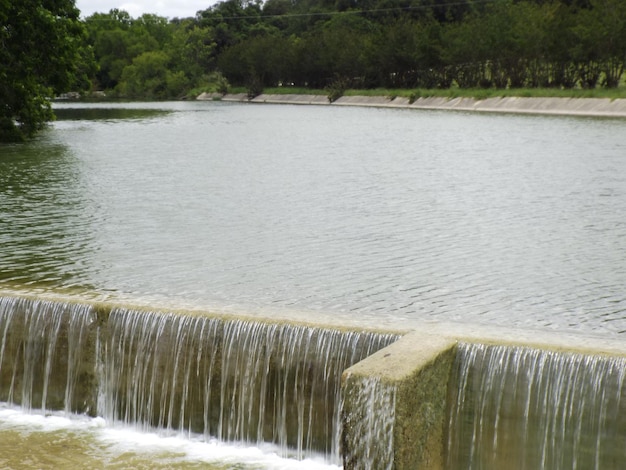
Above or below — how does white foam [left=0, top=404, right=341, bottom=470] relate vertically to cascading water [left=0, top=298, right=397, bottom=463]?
below

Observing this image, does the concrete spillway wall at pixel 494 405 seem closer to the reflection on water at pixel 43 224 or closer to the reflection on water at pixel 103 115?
the reflection on water at pixel 43 224

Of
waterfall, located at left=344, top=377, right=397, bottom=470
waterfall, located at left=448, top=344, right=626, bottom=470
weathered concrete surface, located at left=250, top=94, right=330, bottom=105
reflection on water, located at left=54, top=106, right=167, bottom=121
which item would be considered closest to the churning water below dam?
waterfall, located at left=448, top=344, right=626, bottom=470

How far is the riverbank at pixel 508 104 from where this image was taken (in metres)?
54.3

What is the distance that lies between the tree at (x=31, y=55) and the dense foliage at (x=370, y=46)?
3928cm

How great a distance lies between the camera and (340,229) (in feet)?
54.6

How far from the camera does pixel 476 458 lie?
26.2 ft

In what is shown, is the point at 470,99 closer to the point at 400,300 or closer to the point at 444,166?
the point at 444,166

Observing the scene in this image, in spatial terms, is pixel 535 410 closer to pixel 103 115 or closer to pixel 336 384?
pixel 336 384

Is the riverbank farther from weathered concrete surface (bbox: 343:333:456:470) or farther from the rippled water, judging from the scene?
weathered concrete surface (bbox: 343:333:456:470)

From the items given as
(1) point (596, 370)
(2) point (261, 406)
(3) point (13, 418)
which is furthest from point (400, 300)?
(3) point (13, 418)

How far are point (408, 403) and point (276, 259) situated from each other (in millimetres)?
7217

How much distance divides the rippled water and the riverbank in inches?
903

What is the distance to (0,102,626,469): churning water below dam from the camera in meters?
9.15

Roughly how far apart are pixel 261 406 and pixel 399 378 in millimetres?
2371
